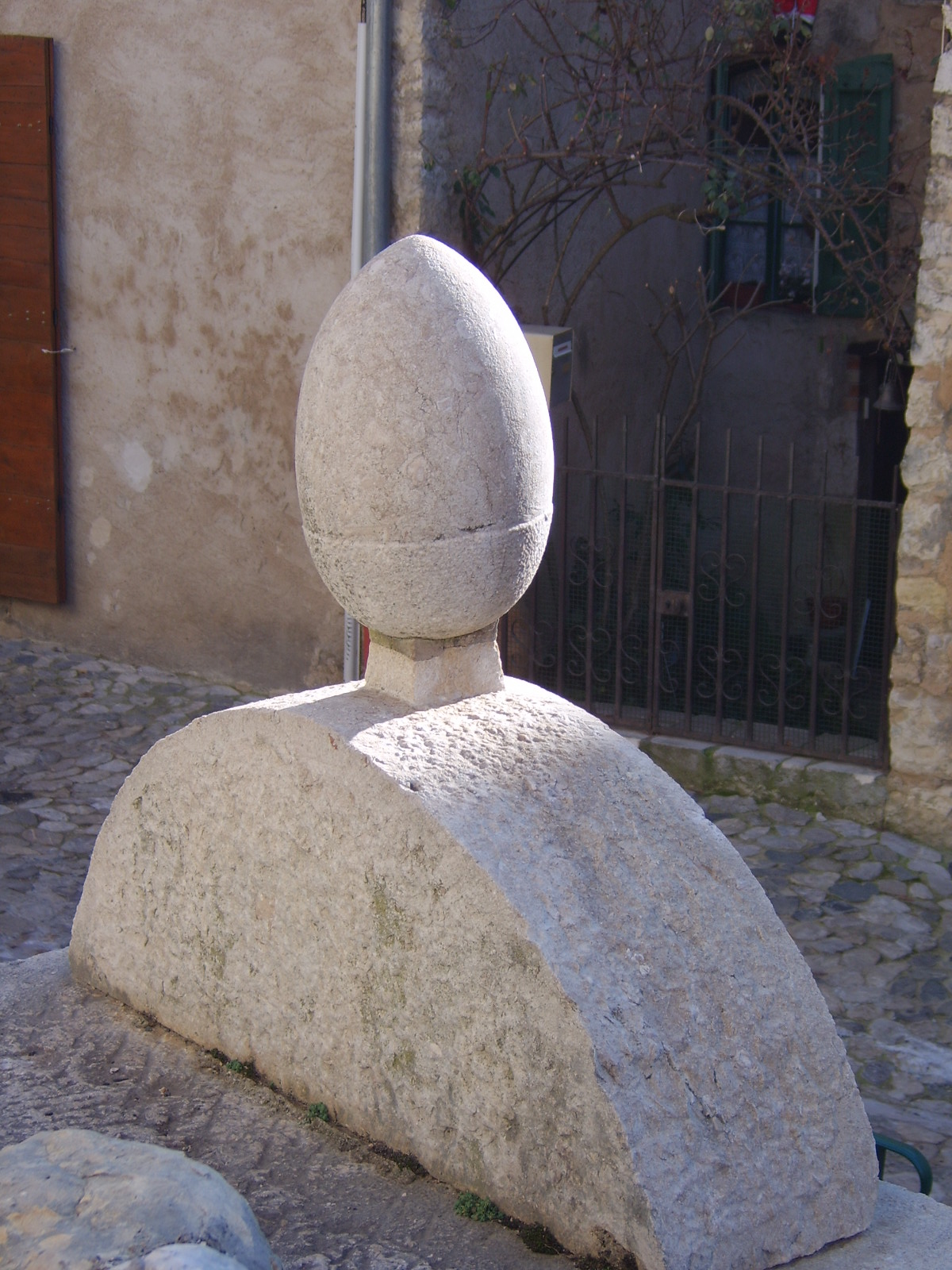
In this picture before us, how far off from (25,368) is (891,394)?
4.25 metres

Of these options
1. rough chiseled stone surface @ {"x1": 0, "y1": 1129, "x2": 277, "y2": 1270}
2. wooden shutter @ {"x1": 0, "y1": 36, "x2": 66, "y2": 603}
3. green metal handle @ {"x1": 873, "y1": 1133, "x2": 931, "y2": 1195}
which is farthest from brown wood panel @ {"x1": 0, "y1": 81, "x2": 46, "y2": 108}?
green metal handle @ {"x1": 873, "y1": 1133, "x2": 931, "y2": 1195}

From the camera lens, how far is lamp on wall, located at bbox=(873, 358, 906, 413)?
267 inches

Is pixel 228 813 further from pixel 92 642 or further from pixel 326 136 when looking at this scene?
pixel 92 642

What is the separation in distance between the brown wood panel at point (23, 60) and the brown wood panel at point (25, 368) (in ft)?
3.91

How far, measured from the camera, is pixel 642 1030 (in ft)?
7.19

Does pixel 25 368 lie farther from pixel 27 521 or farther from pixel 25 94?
pixel 25 94

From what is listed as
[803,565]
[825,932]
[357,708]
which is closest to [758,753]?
[825,932]

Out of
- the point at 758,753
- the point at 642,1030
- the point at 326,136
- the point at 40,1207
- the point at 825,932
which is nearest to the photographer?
the point at 40,1207

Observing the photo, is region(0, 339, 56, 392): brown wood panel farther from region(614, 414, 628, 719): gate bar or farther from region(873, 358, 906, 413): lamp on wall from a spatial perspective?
region(873, 358, 906, 413): lamp on wall

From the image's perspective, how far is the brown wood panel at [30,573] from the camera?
6.95 m

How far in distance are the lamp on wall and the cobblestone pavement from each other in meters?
2.34

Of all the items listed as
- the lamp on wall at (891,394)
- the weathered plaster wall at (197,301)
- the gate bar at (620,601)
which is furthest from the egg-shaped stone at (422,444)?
the lamp on wall at (891,394)

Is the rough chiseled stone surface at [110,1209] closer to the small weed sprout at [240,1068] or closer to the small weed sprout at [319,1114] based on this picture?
the small weed sprout at [319,1114]

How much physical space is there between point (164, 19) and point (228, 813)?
4.83 metres
